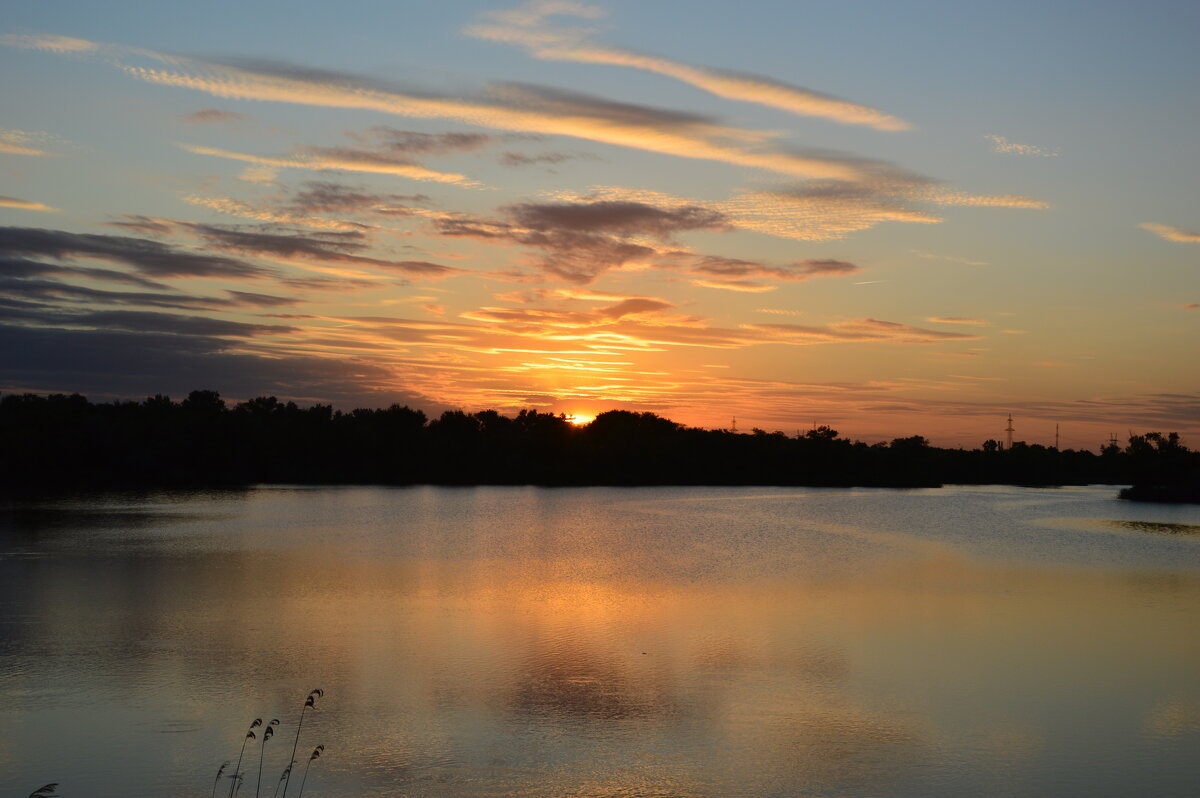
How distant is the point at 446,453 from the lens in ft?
369

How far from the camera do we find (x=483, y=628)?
1836cm

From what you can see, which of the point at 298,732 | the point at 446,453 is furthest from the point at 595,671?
the point at 446,453

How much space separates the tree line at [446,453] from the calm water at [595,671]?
57.2m

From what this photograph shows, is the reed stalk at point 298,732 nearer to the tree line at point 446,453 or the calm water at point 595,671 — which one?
the calm water at point 595,671

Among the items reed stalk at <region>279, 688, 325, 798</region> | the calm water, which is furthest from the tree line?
reed stalk at <region>279, 688, 325, 798</region>

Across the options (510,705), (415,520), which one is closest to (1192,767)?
(510,705)

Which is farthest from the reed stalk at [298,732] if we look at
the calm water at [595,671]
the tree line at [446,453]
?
the tree line at [446,453]

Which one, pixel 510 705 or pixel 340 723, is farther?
pixel 510 705

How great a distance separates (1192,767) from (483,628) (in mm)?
11765

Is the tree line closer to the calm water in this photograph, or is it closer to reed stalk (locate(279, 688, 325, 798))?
the calm water

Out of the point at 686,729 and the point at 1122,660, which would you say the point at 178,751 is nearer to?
the point at 686,729

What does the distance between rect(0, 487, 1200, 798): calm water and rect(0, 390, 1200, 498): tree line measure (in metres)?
57.2

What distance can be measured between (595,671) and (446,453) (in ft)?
326

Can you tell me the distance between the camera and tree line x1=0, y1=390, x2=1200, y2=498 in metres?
84.9
